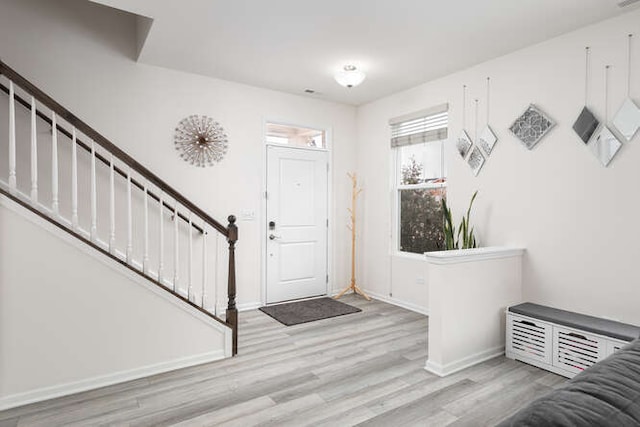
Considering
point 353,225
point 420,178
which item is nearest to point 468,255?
point 420,178

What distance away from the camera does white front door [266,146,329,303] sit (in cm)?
456

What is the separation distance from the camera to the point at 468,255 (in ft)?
9.32

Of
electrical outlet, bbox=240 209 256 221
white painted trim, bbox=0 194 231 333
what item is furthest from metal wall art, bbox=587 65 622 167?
electrical outlet, bbox=240 209 256 221

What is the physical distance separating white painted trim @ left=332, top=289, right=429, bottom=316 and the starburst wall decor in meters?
2.43

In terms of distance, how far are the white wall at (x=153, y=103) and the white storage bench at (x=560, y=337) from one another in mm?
2534

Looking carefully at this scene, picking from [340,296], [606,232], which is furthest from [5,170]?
[606,232]

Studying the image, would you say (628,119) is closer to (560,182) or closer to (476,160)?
(560,182)

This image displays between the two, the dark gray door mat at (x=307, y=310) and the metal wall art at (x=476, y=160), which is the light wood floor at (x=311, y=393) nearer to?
the dark gray door mat at (x=307, y=310)

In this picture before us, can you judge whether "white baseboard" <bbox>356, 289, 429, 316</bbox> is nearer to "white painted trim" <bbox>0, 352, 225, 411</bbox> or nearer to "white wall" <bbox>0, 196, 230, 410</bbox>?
"white painted trim" <bbox>0, 352, 225, 411</bbox>

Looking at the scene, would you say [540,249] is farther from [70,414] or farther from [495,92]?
[70,414]

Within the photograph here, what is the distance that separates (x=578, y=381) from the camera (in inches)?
45.0

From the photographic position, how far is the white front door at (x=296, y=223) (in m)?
4.56

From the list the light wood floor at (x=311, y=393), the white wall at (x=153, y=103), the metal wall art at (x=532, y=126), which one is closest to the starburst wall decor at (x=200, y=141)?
the white wall at (x=153, y=103)

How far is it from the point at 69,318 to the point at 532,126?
385 centimetres
